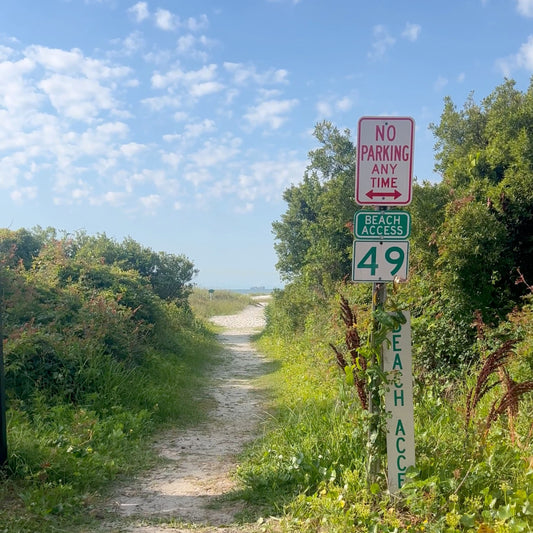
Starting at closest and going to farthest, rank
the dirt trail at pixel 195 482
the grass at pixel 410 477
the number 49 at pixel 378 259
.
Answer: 1. the grass at pixel 410 477
2. the number 49 at pixel 378 259
3. the dirt trail at pixel 195 482

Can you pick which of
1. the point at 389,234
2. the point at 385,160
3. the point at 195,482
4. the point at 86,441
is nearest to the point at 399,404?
the point at 389,234

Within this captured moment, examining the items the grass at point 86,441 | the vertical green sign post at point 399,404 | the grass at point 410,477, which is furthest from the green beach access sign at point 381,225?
the grass at point 86,441

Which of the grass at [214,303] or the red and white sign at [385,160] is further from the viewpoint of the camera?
the grass at [214,303]

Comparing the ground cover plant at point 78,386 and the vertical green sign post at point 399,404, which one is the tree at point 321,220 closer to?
the ground cover plant at point 78,386

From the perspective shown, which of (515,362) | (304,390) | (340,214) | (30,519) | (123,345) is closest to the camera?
(30,519)

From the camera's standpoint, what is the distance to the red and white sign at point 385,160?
11.6ft

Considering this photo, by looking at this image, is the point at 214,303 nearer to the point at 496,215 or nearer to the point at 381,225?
the point at 496,215

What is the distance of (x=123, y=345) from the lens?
866 cm

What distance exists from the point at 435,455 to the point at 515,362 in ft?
7.24

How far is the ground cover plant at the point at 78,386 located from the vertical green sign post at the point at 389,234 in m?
2.62

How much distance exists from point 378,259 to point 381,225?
0.25m

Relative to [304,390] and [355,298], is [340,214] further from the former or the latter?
[304,390]

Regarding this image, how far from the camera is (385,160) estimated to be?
3.57m

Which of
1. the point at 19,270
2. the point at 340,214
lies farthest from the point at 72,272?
the point at 340,214
